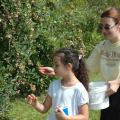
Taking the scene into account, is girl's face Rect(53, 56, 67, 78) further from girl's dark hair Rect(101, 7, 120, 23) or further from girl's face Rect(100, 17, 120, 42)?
girl's dark hair Rect(101, 7, 120, 23)

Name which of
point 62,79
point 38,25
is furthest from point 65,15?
point 62,79

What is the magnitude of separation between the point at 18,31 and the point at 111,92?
298 centimetres

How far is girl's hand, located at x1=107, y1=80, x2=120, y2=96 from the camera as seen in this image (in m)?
3.86

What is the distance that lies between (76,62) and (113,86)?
353 millimetres

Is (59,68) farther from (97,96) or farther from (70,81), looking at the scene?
(97,96)

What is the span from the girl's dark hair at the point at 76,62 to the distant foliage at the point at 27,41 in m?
2.16

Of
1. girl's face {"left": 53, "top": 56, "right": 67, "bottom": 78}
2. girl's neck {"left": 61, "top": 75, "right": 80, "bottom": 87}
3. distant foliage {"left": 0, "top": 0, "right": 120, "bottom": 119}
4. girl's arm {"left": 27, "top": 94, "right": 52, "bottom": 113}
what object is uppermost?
girl's face {"left": 53, "top": 56, "right": 67, "bottom": 78}

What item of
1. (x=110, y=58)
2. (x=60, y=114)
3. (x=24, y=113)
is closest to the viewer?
(x=60, y=114)

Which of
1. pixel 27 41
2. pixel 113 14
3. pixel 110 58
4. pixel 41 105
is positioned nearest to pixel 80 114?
pixel 41 105

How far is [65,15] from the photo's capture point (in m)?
8.76

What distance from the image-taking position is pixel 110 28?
405 centimetres

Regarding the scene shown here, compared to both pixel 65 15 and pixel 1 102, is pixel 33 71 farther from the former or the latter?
pixel 65 15

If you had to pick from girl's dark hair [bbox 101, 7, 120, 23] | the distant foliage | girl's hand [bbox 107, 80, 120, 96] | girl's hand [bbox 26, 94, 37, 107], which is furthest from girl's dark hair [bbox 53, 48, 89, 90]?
the distant foliage

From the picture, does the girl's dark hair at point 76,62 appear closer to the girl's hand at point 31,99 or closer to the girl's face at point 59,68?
the girl's face at point 59,68
